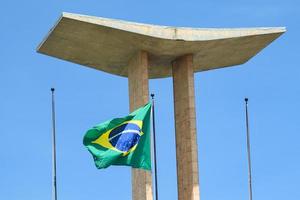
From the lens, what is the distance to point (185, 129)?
56.6 meters

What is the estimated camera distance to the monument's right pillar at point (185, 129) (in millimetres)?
55625

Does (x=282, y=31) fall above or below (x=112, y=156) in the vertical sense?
above

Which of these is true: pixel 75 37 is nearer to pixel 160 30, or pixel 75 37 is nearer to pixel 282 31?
pixel 160 30

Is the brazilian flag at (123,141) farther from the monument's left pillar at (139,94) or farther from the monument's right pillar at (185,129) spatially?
the monument's right pillar at (185,129)

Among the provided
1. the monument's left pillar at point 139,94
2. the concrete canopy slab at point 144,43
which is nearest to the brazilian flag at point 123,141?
the monument's left pillar at point 139,94

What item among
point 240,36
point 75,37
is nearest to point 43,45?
point 75,37

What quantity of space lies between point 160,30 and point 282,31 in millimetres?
6523

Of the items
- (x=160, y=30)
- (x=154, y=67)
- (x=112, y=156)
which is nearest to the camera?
(x=112, y=156)

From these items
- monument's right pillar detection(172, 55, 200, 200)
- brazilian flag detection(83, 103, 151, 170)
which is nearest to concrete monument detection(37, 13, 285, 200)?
monument's right pillar detection(172, 55, 200, 200)

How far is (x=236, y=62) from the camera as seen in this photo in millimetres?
60938

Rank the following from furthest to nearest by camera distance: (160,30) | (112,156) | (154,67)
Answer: (154,67)
(160,30)
(112,156)

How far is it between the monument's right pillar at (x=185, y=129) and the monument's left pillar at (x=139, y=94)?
2.09 m

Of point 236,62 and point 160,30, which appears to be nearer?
point 160,30

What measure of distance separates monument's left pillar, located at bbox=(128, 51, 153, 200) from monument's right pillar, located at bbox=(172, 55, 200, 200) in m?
2.09
